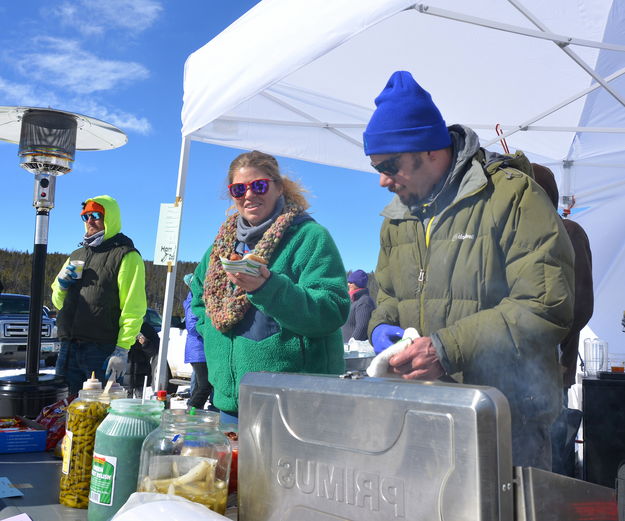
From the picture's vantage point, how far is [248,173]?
1.78 meters

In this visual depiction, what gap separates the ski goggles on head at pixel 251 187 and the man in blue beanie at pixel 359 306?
322 centimetres

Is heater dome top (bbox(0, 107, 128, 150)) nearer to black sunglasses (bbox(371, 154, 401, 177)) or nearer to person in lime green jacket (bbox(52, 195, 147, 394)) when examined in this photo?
person in lime green jacket (bbox(52, 195, 147, 394))

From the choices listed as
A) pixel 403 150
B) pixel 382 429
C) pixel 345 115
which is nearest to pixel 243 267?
pixel 403 150

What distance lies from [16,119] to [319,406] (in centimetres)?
271

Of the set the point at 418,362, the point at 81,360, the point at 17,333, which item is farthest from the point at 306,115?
the point at 17,333

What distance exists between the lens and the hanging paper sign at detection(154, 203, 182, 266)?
299cm

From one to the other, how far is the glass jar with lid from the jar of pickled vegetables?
211 mm

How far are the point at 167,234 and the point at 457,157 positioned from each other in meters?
1.94

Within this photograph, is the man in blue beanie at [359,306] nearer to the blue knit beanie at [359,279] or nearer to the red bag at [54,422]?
the blue knit beanie at [359,279]

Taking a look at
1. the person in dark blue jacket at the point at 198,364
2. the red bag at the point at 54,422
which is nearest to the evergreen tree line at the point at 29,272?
the person in dark blue jacket at the point at 198,364

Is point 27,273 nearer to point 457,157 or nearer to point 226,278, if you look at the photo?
point 226,278

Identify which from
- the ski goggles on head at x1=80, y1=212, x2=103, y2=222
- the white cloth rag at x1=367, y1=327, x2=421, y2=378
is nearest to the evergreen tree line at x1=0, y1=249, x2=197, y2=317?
the ski goggles on head at x1=80, y1=212, x2=103, y2=222

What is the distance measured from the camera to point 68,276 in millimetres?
3086

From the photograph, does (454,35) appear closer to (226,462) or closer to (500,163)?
(500,163)
